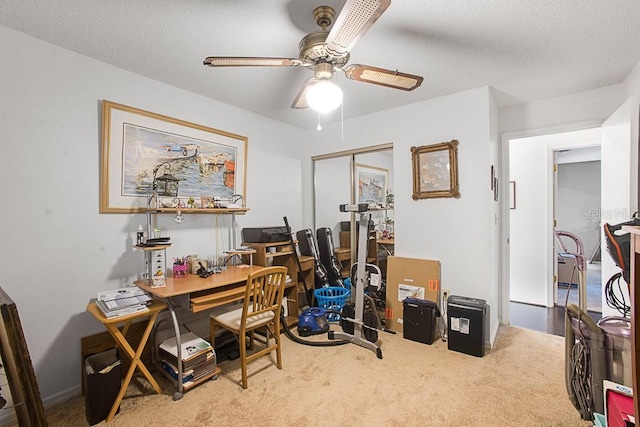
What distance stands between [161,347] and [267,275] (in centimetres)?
100

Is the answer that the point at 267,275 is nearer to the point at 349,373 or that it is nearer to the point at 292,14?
the point at 349,373

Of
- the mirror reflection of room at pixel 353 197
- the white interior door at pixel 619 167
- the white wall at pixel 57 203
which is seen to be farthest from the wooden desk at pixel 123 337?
the white interior door at pixel 619 167

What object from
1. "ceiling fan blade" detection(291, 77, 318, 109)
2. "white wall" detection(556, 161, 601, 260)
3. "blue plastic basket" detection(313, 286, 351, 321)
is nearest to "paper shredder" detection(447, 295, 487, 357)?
"blue plastic basket" detection(313, 286, 351, 321)

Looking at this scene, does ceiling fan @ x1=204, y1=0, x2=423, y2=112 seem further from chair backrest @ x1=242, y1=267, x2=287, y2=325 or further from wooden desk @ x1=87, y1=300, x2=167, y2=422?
wooden desk @ x1=87, y1=300, x2=167, y2=422

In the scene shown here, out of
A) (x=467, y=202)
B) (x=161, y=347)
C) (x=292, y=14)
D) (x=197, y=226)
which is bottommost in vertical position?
(x=161, y=347)

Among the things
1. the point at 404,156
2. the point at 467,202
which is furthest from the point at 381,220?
the point at 467,202

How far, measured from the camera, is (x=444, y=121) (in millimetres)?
3057

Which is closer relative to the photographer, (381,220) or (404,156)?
(404,156)

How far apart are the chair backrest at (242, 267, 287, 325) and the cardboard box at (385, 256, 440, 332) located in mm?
1459

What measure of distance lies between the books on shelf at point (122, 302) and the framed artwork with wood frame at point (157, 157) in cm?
68

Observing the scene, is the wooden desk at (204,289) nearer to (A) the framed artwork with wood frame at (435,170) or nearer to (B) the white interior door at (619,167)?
(A) the framed artwork with wood frame at (435,170)

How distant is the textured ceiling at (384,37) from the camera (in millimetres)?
1703

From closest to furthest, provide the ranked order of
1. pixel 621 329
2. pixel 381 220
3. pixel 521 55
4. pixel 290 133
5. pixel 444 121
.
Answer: pixel 621 329 < pixel 521 55 < pixel 444 121 < pixel 381 220 < pixel 290 133

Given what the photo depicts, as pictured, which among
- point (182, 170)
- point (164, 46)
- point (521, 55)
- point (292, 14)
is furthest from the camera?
point (182, 170)
